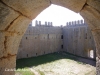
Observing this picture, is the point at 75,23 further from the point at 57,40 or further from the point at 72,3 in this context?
the point at 72,3

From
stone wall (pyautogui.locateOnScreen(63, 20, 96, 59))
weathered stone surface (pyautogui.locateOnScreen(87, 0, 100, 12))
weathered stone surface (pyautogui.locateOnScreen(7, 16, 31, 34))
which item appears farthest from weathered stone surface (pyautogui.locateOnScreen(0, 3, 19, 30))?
stone wall (pyautogui.locateOnScreen(63, 20, 96, 59))

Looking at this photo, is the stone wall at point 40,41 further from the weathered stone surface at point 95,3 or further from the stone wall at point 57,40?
the weathered stone surface at point 95,3

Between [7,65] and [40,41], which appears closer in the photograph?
[7,65]

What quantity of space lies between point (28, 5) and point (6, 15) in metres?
0.30

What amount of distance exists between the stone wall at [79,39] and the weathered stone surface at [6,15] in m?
13.3

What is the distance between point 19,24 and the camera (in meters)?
1.96

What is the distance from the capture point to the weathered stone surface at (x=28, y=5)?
1.54 meters

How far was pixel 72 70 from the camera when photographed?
10.6 meters

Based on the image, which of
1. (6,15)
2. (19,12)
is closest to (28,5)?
(19,12)

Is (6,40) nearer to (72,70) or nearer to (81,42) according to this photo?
(72,70)

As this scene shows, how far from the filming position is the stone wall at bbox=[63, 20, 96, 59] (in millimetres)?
14617

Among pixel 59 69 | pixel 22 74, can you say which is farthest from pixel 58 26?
pixel 22 74

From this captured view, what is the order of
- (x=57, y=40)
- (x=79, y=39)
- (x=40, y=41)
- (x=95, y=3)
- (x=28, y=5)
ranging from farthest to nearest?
(x=57, y=40), (x=40, y=41), (x=79, y=39), (x=28, y=5), (x=95, y=3)

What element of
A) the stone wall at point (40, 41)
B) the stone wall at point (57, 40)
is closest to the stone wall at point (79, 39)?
the stone wall at point (57, 40)
